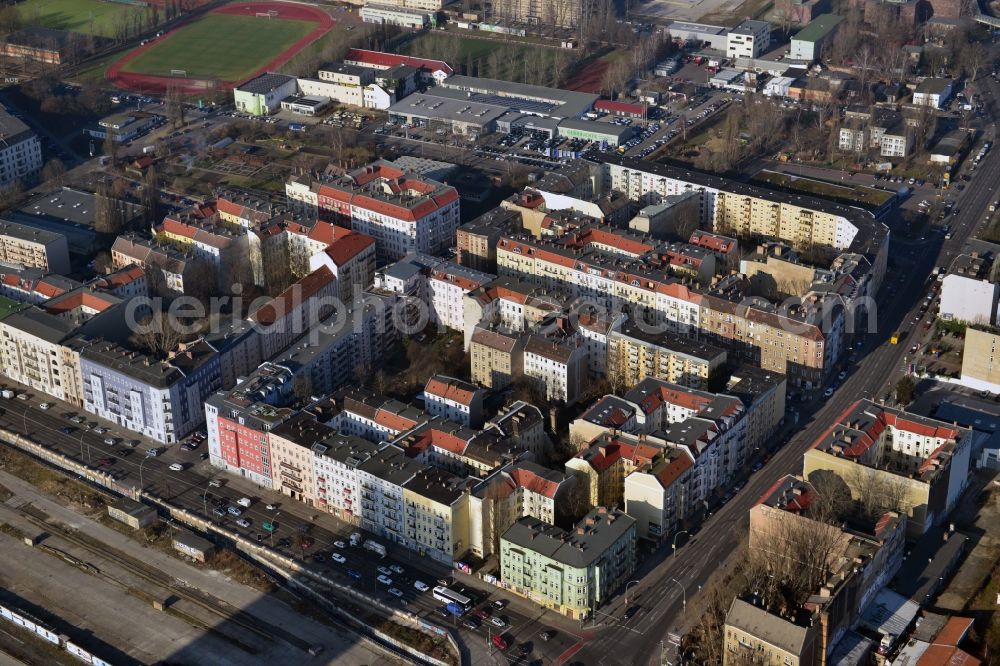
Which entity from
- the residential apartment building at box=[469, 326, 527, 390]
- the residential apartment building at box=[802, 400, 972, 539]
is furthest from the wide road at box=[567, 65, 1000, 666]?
the residential apartment building at box=[469, 326, 527, 390]

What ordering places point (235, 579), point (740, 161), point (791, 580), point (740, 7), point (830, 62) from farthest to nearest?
point (740, 7), point (830, 62), point (740, 161), point (235, 579), point (791, 580)

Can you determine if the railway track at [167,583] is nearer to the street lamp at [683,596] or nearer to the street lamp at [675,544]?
the street lamp at [683,596]

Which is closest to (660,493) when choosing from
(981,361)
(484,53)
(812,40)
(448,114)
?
(981,361)

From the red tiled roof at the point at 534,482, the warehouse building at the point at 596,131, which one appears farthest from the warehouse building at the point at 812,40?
the red tiled roof at the point at 534,482

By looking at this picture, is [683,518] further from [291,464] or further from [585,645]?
[291,464]

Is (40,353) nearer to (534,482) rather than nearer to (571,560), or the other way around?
(534,482)

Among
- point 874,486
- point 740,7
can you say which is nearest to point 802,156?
point 740,7
